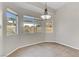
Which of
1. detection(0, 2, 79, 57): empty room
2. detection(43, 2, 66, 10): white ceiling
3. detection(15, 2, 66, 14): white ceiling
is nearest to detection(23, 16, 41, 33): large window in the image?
detection(0, 2, 79, 57): empty room

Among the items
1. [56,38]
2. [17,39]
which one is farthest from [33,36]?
[56,38]

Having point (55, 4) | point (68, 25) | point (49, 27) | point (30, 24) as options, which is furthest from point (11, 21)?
point (68, 25)

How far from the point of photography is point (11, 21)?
1.89m

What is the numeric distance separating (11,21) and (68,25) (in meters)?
0.93

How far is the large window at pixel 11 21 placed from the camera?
187cm

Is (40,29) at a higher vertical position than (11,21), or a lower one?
lower

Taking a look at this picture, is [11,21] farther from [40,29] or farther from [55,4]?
[55,4]

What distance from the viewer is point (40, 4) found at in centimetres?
192

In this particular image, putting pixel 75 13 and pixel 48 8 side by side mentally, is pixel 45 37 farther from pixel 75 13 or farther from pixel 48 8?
pixel 75 13

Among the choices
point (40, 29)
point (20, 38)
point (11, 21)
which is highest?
point (11, 21)

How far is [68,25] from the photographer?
1.95 m

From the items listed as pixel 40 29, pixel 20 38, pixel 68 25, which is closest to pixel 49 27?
pixel 40 29

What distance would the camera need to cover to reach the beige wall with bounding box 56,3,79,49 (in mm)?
1903

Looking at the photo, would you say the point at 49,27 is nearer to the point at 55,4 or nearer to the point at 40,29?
the point at 40,29
